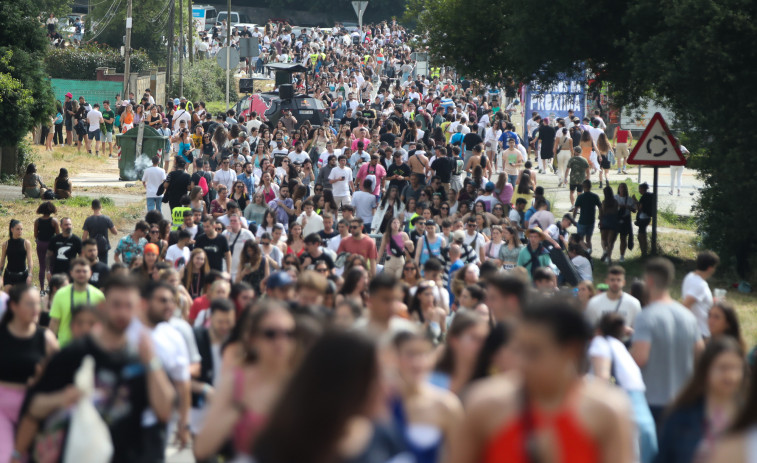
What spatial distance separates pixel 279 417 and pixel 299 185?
555 inches

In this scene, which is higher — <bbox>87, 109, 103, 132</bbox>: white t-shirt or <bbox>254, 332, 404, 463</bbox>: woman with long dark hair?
<bbox>87, 109, 103, 132</bbox>: white t-shirt

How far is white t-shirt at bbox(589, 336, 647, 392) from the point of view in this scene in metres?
7.48

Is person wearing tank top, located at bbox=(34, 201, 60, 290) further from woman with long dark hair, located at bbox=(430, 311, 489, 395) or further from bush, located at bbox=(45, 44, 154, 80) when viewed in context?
bush, located at bbox=(45, 44, 154, 80)

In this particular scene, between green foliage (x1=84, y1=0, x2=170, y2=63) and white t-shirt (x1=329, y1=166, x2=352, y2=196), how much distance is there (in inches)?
1422

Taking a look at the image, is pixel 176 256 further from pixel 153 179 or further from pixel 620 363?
pixel 620 363

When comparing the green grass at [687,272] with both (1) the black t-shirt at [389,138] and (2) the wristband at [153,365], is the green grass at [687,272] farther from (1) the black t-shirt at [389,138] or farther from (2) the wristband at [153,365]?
(2) the wristband at [153,365]

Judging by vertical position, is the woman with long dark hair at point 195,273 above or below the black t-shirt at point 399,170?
below

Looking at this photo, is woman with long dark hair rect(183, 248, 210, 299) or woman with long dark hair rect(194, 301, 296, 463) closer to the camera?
woman with long dark hair rect(194, 301, 296, 463)

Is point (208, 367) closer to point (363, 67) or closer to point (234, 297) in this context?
point (234, 297)

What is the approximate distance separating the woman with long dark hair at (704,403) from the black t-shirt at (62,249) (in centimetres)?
1029

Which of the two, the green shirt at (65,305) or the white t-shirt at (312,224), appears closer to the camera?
the green shirt at (65,305)

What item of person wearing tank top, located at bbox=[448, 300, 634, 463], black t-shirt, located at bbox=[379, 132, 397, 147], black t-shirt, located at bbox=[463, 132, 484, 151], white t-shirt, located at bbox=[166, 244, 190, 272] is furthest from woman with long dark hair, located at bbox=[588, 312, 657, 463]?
black t-shirt, located at bbox=[379, 132, 397, 147]

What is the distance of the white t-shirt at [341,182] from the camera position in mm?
20609

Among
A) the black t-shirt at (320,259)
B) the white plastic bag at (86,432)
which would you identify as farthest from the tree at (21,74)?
the white plastic bag at (86,432)
